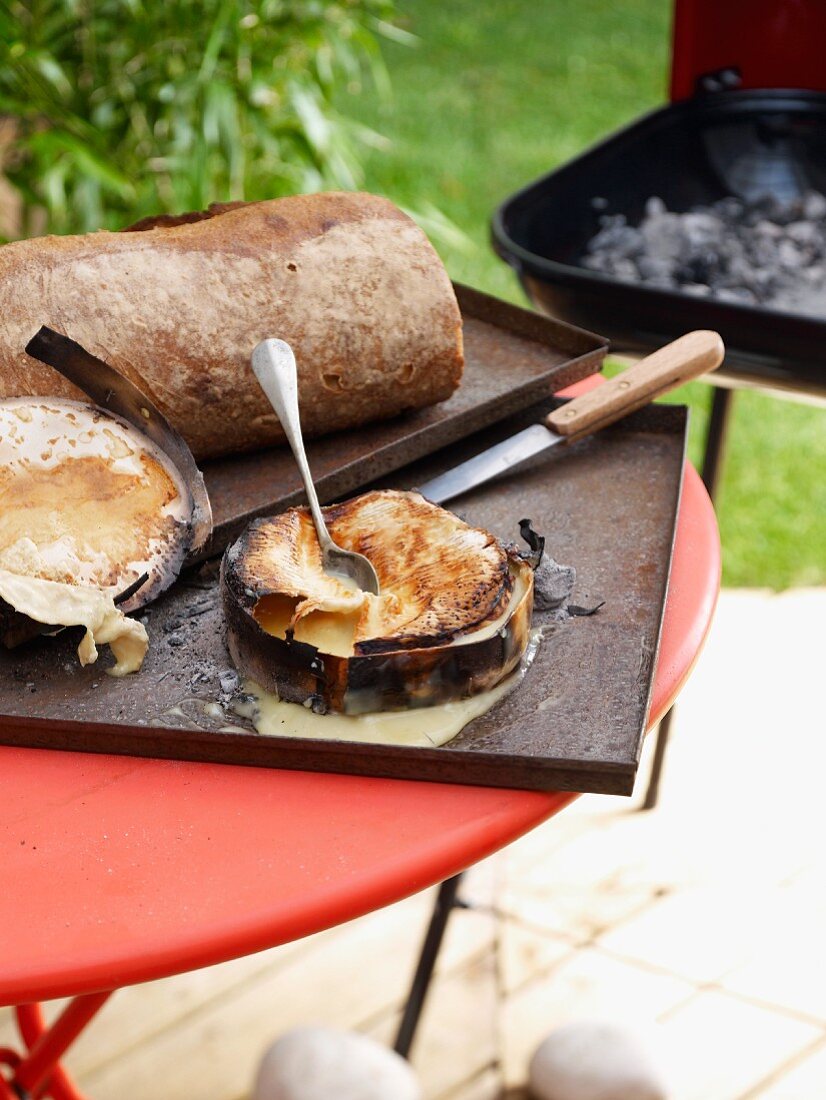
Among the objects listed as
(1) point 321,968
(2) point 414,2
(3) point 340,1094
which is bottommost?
(1) point 321,968

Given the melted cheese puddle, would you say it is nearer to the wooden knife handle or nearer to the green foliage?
the wooden knife handle

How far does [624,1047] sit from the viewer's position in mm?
1863

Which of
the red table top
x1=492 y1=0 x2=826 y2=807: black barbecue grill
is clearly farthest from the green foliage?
the red table top

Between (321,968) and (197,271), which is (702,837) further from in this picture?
(197,271)

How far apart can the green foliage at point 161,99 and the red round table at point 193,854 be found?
247cm

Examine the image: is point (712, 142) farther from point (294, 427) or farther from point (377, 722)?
point (377, 722)

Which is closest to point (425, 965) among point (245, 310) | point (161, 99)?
point (245, 310)

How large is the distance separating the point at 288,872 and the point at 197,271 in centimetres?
78

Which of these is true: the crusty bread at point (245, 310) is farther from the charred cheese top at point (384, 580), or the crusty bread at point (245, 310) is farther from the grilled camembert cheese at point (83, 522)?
the charred cheese top at point (384, 580)

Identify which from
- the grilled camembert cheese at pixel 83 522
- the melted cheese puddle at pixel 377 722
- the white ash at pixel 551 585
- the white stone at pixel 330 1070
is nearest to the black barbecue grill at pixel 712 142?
the white stone at pixel 330 1070

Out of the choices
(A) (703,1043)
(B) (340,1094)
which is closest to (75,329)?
(B) (340,1094)

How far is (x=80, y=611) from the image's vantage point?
1133mm

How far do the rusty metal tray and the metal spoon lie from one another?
0.44 feet

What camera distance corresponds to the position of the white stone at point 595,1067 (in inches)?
72.2
